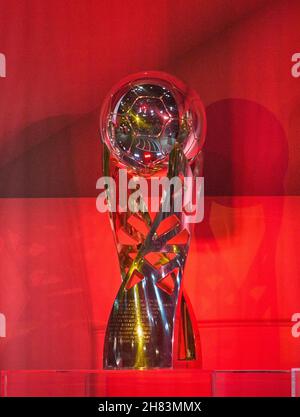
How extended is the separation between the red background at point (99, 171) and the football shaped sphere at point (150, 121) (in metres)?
0.45

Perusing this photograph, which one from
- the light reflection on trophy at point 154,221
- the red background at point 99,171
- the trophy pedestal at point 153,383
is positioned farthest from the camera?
the red background at point 99,171

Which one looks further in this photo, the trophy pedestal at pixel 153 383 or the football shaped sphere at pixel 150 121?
the football shaped sphere at pixel 150 121

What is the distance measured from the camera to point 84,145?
6.73 feet

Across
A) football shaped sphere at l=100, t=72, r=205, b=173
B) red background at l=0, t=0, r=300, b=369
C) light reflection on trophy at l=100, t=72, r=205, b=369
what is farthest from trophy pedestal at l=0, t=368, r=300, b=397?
red background at l=0, t=0, r=300, b=369

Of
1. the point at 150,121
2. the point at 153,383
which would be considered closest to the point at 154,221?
the point at 150,121

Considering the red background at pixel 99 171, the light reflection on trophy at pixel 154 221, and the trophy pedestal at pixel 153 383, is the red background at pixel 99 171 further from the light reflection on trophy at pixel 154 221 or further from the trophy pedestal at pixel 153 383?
the trophy pedestal at pixel 153 383

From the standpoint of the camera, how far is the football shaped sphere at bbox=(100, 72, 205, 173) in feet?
5.08

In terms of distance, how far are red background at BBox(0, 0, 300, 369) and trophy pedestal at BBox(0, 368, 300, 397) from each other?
0.85 m

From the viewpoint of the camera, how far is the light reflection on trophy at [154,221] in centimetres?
155

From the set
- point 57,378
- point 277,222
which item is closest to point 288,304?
point 277,222

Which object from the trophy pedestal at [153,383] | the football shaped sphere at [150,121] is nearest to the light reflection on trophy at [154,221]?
the football shaped sphere at [150,121]

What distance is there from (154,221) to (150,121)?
0.67ft

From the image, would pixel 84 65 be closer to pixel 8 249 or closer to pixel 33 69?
pixel 33 69

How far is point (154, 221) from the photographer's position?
5.12 ft
